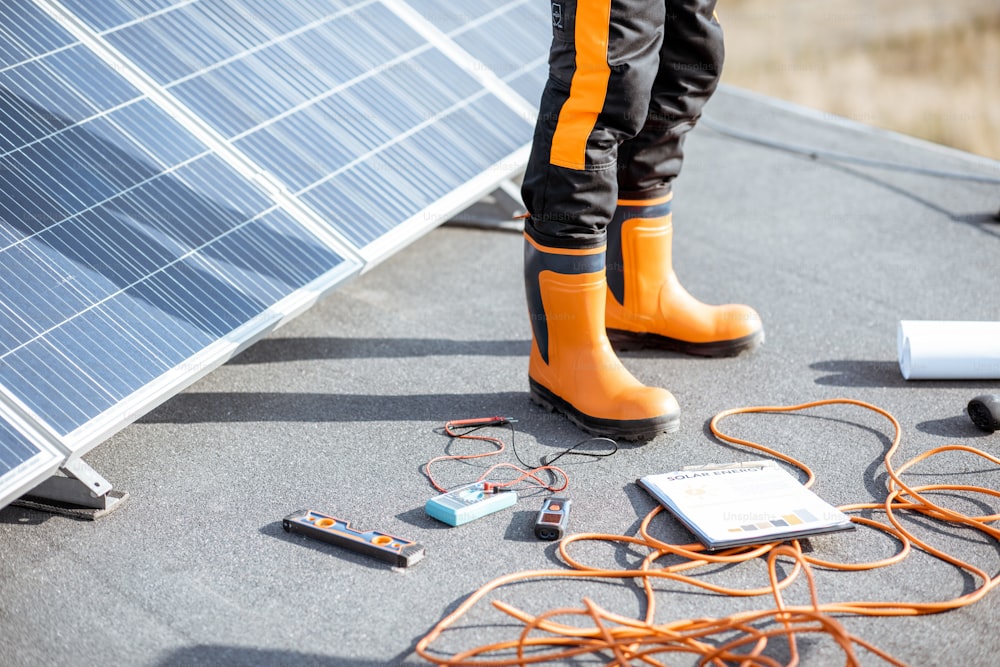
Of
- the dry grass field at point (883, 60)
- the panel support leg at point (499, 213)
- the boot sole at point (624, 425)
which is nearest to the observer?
the boot sole at point (624, 425)

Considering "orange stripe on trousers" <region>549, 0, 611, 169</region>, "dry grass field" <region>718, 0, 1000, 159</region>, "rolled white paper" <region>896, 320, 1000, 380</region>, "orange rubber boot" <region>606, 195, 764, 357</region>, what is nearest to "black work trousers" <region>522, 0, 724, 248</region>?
"orange stripe on trousers" <region>549, 0, 611, 169</region>

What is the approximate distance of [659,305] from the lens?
2820 millimetres

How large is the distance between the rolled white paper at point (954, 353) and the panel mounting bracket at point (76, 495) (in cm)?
201

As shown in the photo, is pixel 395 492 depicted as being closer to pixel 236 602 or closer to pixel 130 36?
pixel 236 602

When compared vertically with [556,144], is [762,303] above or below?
below

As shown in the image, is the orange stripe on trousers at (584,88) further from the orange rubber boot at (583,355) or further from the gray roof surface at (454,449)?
the gray roof surface at (454,449)

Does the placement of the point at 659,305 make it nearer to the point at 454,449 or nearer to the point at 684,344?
the point at 684,344

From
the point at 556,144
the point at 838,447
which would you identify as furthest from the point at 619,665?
the point at 556,144

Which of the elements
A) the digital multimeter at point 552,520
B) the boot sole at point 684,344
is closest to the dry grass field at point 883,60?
the boot sole at point 684,344

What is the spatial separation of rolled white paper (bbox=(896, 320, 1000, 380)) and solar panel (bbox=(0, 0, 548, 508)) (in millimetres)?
1284

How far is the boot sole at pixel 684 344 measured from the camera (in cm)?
284

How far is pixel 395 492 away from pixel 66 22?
154cm

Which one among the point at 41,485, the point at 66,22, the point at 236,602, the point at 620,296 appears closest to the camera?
the point at 236,602

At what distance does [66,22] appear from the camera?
2.67 meters
